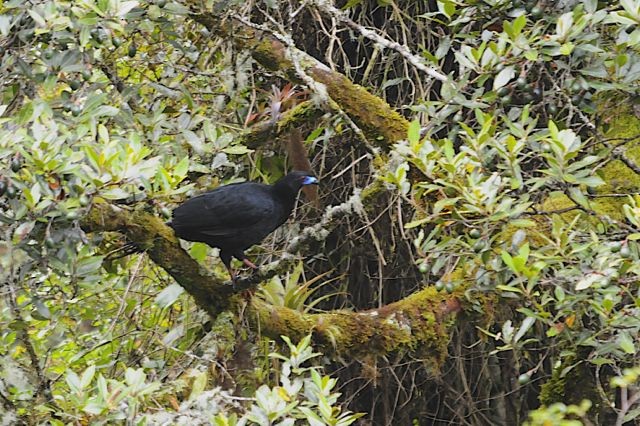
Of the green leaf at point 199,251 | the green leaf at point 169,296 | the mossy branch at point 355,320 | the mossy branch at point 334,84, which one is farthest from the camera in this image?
the green leaf at point 199,251

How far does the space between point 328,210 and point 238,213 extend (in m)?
0.78

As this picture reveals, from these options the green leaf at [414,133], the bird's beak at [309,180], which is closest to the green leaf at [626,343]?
the green leaf at [414,133]

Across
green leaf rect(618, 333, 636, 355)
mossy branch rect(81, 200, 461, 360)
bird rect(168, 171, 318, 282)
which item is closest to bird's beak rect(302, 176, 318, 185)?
bird rect(168, 171, 318, 282)

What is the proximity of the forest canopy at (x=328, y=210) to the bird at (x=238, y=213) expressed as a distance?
10 centimetres

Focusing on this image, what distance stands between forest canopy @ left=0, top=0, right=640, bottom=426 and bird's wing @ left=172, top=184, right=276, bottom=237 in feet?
0.29

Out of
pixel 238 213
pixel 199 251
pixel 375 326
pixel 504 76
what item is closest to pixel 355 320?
pixel 375 326

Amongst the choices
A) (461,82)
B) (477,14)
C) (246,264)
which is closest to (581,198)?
(461,82)

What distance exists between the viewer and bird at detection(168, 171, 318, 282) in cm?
359

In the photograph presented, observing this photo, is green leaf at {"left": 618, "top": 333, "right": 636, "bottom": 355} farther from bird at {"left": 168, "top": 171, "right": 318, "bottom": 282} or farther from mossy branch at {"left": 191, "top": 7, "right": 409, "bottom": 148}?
bird at {"left": 168, "top": 171, "right": 318, "bottom": 282}

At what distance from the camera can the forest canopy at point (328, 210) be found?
2521 mm

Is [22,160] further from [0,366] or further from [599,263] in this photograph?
[599,263]

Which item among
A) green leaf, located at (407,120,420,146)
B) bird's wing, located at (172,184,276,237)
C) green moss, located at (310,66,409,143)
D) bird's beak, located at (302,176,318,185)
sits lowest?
bird's beak, located at (302,176,318,185)

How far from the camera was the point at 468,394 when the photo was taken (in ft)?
14.5

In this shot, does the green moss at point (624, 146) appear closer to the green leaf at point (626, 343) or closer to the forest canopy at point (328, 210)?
the forest canopy at point (328, 210)
